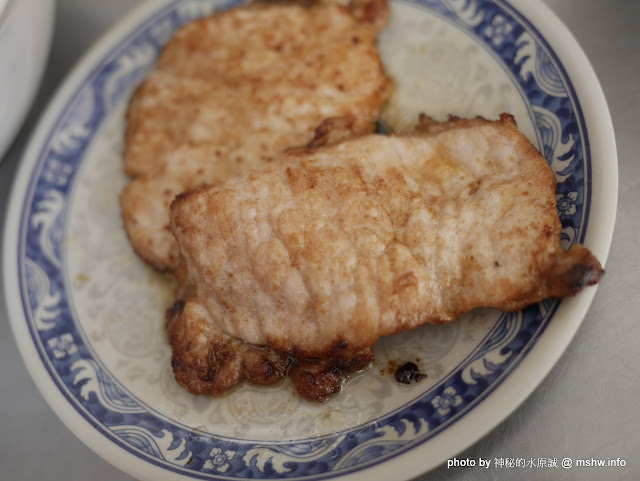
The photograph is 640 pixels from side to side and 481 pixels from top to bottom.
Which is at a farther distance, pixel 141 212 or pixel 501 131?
pixel 141 212

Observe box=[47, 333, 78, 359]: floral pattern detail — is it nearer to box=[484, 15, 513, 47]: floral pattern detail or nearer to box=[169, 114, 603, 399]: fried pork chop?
box=[169, 114, 603, 399]: fried pork chop

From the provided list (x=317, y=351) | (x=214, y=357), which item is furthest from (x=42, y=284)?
(x=317, y=351)

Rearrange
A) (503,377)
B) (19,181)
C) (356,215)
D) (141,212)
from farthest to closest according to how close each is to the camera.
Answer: (19,181) < (141,212) < (356,215) < (503,377)

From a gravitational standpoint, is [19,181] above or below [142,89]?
below

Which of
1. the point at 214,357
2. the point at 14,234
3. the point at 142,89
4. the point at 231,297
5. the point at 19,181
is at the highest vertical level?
the point at 142,89

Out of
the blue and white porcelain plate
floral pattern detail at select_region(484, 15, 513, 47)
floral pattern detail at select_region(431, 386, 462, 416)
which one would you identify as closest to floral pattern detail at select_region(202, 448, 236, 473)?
the blue and white porcelain plate

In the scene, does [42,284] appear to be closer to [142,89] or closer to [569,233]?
[142,89]
